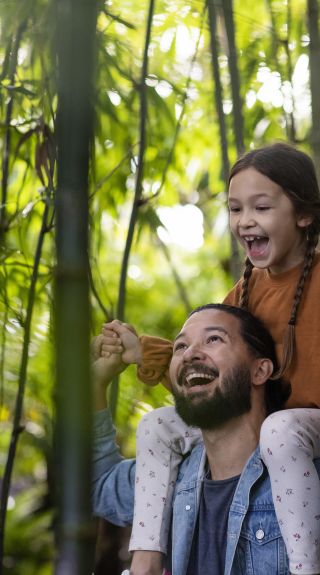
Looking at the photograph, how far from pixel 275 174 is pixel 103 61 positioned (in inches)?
19.0

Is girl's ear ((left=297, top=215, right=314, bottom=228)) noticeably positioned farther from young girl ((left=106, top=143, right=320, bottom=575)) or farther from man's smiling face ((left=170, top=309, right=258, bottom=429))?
man's smiling face ((left=170, top=309, right=258, bottom=429))

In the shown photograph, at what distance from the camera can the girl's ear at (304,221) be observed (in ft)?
3.98

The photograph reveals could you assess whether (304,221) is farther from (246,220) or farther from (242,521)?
(242,521)

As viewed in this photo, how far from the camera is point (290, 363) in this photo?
3.84 ft

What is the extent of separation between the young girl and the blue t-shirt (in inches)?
1.8

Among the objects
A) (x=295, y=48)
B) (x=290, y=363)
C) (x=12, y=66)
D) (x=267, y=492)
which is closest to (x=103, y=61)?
(x=12, y=66)

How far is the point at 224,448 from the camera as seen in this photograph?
1163mm

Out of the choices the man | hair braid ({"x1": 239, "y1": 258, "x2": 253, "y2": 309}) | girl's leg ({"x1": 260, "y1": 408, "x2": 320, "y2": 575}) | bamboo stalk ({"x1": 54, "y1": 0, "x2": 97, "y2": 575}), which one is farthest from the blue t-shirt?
bamboo stalk ({"x1": 54, "y1": 0, "x2": 97, "y2": 575})

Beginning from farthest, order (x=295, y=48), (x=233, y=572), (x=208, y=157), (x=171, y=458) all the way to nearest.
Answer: (x=208, y=157) → (x=295, y=48) → (x=171, y=458) → (x=233, y=572)

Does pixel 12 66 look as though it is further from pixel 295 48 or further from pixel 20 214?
pixel 295 48

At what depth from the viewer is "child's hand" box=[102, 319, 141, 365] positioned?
48.7 inches

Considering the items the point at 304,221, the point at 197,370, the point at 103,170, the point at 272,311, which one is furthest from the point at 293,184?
the point at 103,170

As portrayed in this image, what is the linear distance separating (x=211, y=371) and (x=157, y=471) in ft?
0.50

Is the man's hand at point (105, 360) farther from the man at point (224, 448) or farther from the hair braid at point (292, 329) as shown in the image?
the hair braid at point (292, 329)
